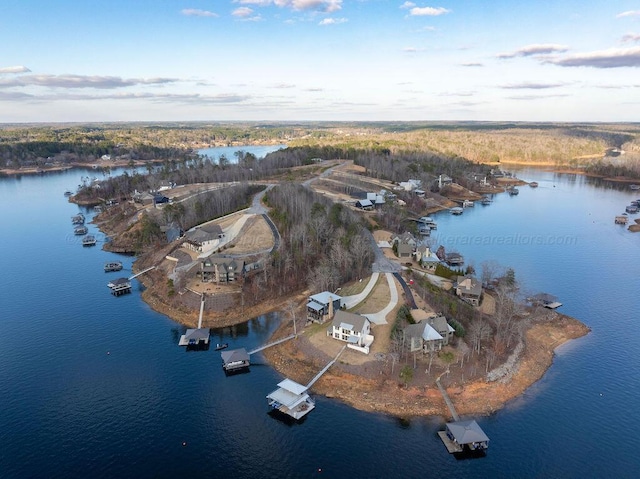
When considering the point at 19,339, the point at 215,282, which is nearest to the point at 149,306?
the point at 215,282

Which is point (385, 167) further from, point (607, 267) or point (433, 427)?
point (433, 427)

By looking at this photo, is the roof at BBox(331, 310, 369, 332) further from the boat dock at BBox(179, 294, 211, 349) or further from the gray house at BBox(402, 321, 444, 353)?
the boat dock at BBox(179, 294, 211, 349)

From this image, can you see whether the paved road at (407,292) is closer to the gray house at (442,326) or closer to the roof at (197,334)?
the gray house at (442,326)

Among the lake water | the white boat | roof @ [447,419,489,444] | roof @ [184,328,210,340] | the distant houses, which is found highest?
the distant houses

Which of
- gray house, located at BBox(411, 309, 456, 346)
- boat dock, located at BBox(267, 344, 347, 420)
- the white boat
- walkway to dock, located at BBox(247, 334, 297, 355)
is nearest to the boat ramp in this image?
the white boat

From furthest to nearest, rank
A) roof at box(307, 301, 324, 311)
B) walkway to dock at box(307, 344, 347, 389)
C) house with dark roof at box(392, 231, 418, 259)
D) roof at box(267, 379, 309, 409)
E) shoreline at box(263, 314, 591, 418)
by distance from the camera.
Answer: house with dark roof at box(392, 231, 418, 259) → roof at box(307, 301, 324, 311) → walkway to dock at box(307, 344, 347, 389) → shoreline at box(263, 314, 591, 418) → roof at box(267, 379, 309, 409)

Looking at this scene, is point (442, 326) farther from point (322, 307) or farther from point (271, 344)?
point (271, 344)

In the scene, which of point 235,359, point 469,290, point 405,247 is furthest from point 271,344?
point 405,247
